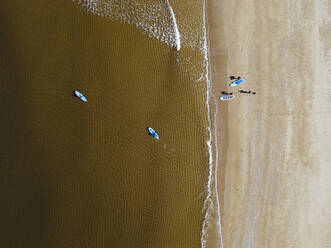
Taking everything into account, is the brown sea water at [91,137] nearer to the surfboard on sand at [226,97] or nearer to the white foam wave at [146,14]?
the white foam wave at [146,14]

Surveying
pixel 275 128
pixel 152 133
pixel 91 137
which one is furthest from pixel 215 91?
pixel 91 137

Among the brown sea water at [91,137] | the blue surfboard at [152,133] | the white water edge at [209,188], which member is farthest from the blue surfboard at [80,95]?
the white water edge at [209,188]

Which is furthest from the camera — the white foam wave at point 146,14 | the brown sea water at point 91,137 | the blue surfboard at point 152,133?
the white foam wave at point 146,14

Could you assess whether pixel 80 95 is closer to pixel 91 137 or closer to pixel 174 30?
pixel 91 137

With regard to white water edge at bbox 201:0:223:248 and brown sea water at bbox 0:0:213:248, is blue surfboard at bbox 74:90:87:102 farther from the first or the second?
white water edge at bbox 201:0:223:248

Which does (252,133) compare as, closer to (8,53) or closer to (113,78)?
(113,78)
